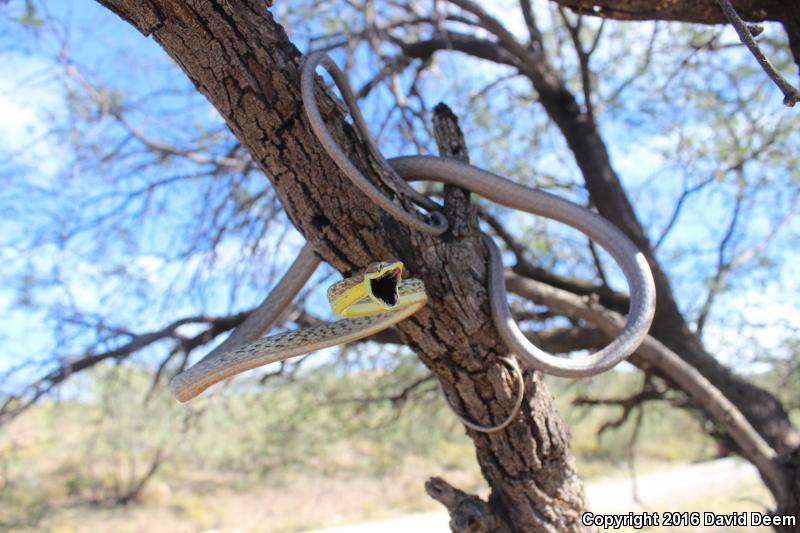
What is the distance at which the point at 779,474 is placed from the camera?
3.46 metres

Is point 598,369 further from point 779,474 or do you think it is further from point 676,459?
point 676,459

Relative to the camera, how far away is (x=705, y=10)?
8.21 ft

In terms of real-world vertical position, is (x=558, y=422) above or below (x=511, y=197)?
below

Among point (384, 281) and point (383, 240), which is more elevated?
point (383, 240)

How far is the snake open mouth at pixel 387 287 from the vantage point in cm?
181

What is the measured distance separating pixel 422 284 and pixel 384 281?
153 millimetres

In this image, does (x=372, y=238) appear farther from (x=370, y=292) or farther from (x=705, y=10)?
(x=705, y=10)

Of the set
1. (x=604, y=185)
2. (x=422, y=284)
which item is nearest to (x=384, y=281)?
(x=422, y=284)

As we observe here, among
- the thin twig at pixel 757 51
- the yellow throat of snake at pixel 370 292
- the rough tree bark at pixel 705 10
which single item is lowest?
the yellow throat of snake at pixel 370 292

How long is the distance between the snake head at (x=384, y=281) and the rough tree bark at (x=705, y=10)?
137cm

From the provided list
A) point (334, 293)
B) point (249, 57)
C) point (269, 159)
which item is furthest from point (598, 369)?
point (249, 57)

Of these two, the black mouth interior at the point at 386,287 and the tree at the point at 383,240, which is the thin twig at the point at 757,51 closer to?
the tree at the point at 383,240

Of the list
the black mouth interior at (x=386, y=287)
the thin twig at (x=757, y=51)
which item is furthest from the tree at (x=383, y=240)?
the thin twig at (x=757, y=51)

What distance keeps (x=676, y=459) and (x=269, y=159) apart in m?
19.9
